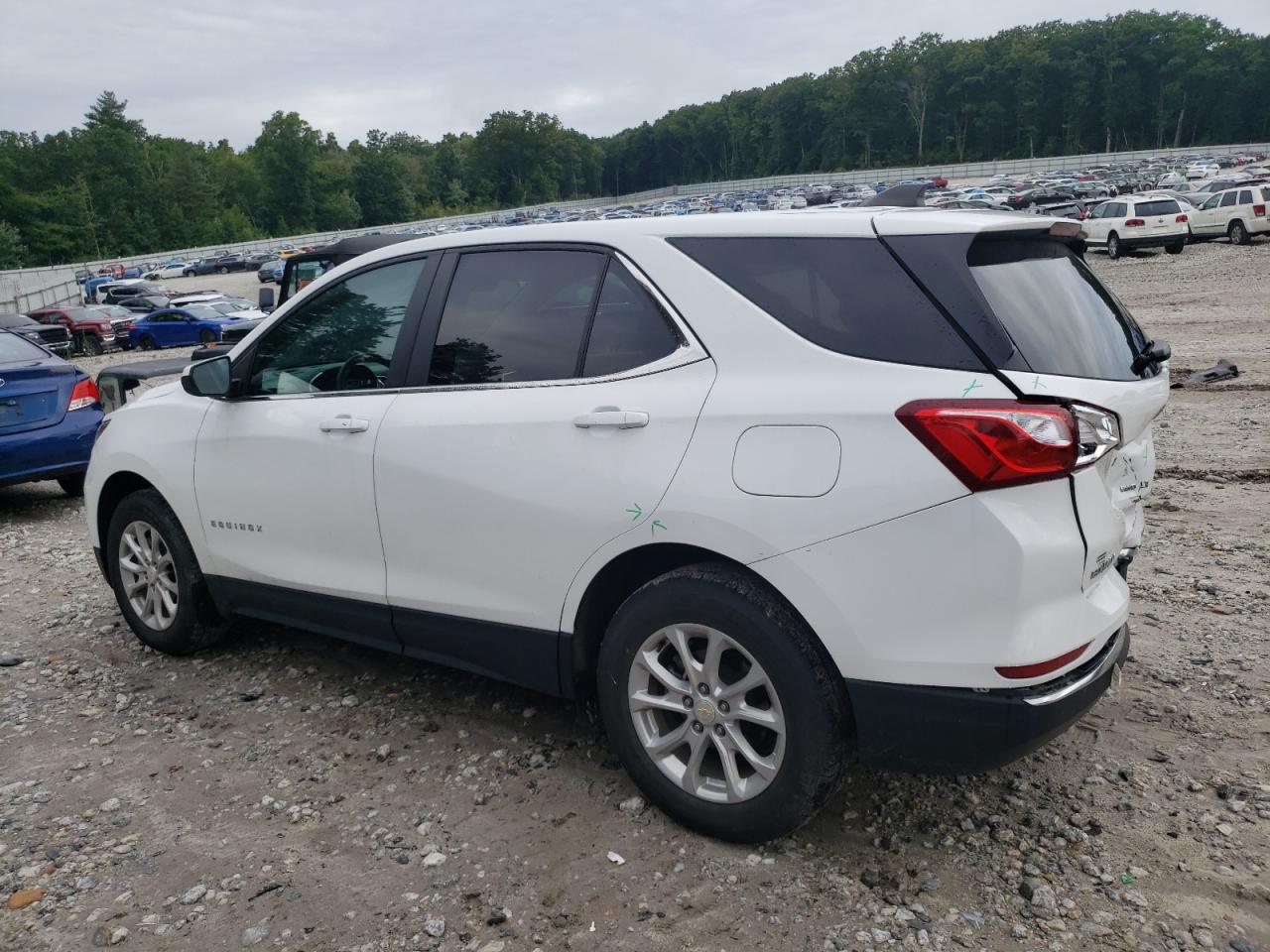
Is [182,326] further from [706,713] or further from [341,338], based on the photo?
[706,713]

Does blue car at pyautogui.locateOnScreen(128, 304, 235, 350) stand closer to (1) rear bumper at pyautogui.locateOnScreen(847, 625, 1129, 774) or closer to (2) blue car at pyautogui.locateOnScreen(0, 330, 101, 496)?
(2) blue car at pyautogui.locateOnScreen(0, 330, 101, 496)

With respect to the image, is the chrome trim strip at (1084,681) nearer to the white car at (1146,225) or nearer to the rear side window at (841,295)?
the rear side window at (841,295)

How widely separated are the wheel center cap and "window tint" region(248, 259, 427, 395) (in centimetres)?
176

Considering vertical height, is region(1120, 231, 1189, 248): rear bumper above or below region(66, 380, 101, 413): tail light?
below

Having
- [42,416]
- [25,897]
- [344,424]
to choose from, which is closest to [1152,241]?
[42,416]

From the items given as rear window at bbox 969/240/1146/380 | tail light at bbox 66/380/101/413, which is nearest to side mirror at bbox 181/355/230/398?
rear window at bbox 969/240/1146/380

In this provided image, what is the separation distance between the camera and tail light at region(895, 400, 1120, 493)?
254 centimetres

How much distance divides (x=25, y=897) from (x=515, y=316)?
7.74 ft

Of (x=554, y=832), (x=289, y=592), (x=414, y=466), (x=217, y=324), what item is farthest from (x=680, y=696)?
(x=217, y=324)

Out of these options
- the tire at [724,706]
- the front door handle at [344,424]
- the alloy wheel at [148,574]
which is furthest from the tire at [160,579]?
the tire at [724,706]

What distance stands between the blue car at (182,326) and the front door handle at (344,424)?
2731 cm

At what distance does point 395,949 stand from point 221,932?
1.71 ft

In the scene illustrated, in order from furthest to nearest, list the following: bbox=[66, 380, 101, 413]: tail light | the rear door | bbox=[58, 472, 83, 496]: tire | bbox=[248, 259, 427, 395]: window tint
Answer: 1. bbox=[58, 472, 83, 496]: tire
2. bbox=[66, 380, 101, 413]: tail light
3. bbox=[248, 259, 427, 395]: window tint
4. the rear door

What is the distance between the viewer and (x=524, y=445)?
3320mm
